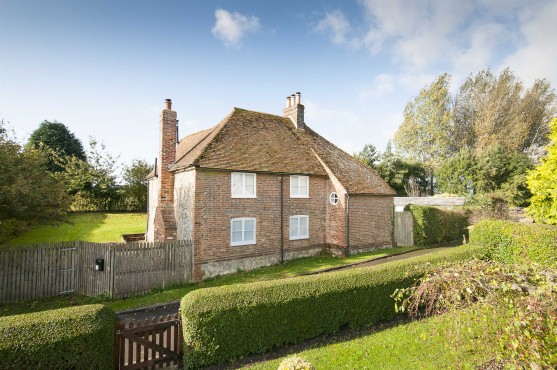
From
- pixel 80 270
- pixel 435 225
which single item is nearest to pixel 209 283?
pixel 80 270

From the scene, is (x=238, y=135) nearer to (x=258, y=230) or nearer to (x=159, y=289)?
(x=258, y=230)

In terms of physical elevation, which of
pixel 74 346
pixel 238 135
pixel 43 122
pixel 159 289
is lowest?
pixel 159 289

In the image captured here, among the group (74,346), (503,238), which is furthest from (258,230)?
(503,238)

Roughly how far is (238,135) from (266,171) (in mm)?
3390

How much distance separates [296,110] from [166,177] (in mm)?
11940

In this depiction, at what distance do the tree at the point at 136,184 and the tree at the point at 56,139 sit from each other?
28.6 ft

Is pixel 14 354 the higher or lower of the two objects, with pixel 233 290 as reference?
lower

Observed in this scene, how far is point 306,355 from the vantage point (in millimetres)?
7871

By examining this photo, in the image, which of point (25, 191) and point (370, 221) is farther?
point (370, 221)

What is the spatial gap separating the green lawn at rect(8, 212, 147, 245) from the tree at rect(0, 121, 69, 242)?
496cm

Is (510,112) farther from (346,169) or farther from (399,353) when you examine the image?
(399,353)

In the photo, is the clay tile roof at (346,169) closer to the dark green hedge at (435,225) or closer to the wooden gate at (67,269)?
the dark green hedge at (435,225)

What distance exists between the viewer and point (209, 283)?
14992 millimetres

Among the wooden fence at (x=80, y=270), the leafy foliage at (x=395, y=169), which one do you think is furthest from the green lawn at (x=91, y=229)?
the leafy foliage at (x=395, y=169)
